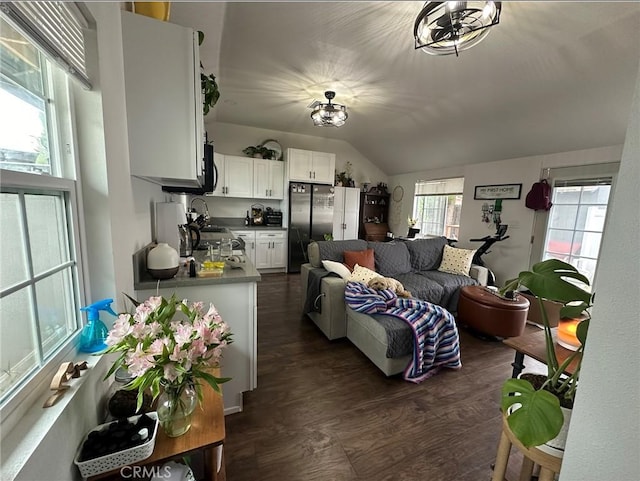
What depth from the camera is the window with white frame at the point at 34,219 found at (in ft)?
2.18

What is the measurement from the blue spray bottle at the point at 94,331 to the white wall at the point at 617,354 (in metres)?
1.47

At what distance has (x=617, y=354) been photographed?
0.58m

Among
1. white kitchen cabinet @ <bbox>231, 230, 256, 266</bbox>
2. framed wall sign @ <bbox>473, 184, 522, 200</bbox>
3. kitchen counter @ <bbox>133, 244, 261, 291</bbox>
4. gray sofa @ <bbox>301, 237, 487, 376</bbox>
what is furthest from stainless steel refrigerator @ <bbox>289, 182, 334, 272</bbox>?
kitchen counter @ <bbox>133, 244, 261, 291</bbox>

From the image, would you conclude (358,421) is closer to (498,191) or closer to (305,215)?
(305,215)

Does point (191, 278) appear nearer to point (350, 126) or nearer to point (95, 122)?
point (95, 122)

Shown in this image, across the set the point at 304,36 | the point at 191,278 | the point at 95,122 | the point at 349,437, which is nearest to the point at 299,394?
the point at 349,437

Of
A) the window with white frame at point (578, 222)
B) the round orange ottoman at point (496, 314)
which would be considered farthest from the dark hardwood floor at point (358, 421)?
the window with white frame at point (578, 222)

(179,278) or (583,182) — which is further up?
(583,182)

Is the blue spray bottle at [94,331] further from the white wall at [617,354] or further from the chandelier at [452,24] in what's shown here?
the chandelier at [452,24]

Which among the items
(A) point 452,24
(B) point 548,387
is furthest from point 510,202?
(B) point 548,387

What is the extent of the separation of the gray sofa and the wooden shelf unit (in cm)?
251

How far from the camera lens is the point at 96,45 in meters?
1.00

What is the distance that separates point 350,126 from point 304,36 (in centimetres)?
275
